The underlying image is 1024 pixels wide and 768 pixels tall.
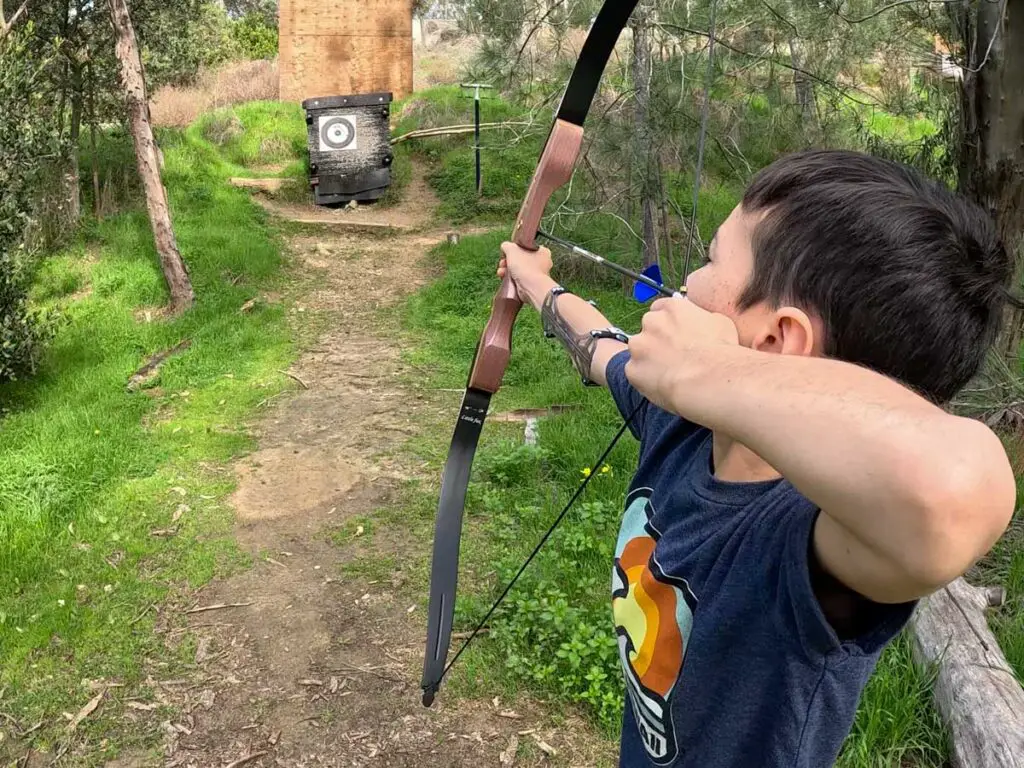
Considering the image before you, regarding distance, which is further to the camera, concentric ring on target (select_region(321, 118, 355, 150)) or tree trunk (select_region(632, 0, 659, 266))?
concentric ring on target (select_region(321, 118, 355, 150))

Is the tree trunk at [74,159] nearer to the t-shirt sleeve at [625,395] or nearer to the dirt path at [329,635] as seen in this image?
the dirt path at [329,635]

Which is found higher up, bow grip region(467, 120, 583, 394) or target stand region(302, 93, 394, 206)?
bow grip region(467, 120, 583, 394)

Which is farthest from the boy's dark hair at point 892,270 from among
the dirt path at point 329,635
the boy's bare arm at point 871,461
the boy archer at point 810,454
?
the dirt path at point 329,635

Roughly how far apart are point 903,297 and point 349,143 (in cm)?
899

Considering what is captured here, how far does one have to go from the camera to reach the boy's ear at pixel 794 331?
0.73 meters

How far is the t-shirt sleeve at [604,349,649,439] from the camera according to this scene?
1.20 metres

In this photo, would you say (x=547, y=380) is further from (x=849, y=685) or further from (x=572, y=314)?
(x=849, y=685)

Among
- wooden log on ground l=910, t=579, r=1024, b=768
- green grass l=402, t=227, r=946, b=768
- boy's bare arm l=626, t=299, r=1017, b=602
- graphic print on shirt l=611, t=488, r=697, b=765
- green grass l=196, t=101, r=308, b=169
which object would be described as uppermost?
boy's bare arm l=626, t=299, r=1017, b=602

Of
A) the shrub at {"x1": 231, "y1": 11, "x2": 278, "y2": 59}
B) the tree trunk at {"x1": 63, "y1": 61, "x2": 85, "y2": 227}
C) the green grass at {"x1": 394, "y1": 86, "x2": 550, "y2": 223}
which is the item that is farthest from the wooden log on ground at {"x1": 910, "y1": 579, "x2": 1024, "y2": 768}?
the shrub at {"x1": 231, "y1": 11, "x2": 278, "y2": 59}

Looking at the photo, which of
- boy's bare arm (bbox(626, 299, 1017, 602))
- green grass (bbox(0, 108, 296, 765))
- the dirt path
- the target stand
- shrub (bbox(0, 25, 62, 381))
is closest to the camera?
boy's bare arm (bbox(626, 299, 1017, 602))

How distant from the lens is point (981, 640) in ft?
6.66

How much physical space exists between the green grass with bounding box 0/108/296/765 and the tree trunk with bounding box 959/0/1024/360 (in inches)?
119

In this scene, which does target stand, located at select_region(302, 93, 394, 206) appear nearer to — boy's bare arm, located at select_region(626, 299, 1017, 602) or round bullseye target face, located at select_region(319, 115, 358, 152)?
round bullseye target face, located at select_region(319, 115, 358, 152)

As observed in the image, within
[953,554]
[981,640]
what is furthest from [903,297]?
[981,640]
